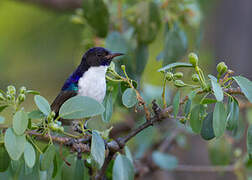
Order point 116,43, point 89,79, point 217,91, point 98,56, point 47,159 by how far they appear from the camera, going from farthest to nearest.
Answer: point 116,43 < point 98,56 < point 89,79 < point 47,159 < point 217,91

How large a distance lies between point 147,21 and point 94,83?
2.21 feet

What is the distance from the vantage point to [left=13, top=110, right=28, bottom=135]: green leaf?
5.91 feet

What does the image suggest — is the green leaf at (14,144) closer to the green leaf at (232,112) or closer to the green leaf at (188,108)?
the green leaf at (188,108)

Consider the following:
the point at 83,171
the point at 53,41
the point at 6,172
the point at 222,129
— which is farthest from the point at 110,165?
the point at 53,41

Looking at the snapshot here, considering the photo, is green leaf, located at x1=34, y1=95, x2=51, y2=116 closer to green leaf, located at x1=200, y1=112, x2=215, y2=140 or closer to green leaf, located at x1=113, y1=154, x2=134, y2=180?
green leaf, located at x1=113, y1=154, x2=134, y2=180

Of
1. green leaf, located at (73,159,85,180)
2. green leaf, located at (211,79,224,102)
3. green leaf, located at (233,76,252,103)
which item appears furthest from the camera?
green leaf, located at (73,159,85,180)

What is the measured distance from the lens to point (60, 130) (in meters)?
1.98

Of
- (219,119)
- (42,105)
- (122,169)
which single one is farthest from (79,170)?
(219,119)

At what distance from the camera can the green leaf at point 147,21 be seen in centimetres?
335

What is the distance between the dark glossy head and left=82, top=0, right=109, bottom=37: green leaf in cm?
17

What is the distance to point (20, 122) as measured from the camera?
1817mm

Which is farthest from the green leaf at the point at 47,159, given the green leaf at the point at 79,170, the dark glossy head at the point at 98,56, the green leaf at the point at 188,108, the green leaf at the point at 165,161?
the green leaf at the point at 165,161

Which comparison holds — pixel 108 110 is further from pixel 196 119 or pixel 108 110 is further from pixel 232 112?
pixel 232 112

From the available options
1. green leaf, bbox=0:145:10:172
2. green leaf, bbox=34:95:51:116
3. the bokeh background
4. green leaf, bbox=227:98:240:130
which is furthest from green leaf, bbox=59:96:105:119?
the bokeh background
